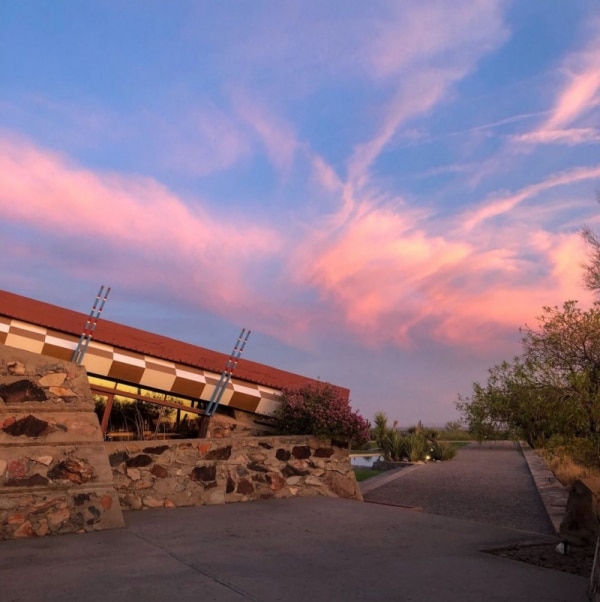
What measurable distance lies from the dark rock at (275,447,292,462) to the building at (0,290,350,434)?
142 cm

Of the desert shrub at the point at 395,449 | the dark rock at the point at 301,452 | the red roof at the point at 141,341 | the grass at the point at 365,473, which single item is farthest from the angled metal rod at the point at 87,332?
the desert shrub at the point at 395,449

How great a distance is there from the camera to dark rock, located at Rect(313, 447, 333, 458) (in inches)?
423

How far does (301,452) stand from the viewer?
34.8ft

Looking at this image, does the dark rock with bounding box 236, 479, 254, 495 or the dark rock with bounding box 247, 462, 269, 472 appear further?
the dark rock with bounding box 247, 462, 269, 472

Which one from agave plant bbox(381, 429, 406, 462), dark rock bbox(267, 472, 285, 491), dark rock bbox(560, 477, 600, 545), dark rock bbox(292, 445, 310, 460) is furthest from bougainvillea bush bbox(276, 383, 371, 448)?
agave plant bbox(381, 429, 406, 462)

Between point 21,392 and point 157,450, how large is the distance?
233 centimetres

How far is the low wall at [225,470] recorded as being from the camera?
8.90 m

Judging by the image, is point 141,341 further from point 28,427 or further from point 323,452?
point 323,452

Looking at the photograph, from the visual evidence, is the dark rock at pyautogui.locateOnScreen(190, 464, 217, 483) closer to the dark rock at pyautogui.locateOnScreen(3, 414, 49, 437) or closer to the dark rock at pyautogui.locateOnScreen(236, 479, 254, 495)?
the dark rock at pyautogui.locateOnScreen(236, 479, 254, 495)

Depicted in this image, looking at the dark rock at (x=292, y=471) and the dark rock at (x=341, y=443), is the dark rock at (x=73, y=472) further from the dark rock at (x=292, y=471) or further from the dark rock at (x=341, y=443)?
the dark rock at (x=341, y=443)

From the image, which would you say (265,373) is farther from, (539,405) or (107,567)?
(107,567)

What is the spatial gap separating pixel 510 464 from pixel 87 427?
15997 millimetres

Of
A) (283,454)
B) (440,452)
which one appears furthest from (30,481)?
(440,452)

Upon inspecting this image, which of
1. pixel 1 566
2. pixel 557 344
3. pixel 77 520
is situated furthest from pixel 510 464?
pixel 1 566
